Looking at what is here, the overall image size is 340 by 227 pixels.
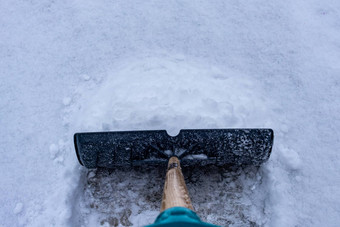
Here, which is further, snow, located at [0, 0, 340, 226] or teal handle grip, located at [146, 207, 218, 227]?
snow, located at [0, 0, 340, 226]

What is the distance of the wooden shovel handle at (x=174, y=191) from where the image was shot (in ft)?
5.54

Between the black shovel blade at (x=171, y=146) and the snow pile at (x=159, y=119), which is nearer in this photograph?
the black shovel blade at (x=171, y=146)

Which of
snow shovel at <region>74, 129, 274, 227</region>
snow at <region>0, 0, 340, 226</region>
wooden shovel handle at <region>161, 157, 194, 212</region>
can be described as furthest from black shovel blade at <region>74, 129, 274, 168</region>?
snow at <region>0, 0, 340, 226</region>

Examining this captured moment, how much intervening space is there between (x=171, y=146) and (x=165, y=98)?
1.87 feet

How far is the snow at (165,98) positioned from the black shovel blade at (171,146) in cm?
25

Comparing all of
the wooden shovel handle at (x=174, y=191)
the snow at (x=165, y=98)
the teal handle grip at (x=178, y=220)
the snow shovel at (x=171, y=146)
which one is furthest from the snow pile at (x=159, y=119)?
the teal handle grip at (x=178, y=220)

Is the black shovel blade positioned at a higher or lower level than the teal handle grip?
lower

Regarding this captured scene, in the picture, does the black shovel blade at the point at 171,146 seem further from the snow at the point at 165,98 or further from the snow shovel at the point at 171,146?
the snow at the point at 165,98

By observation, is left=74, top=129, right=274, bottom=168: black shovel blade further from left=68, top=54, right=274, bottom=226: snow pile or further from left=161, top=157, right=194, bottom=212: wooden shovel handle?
left=68, top=54, right=274, bottom=226: snow pile

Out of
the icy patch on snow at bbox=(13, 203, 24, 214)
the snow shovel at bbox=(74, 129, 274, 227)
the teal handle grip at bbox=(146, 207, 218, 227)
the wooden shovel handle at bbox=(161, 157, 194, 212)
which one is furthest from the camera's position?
the icy patch on snow at bbox=(13, 203, 24, 214)

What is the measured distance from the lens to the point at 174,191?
181 cm

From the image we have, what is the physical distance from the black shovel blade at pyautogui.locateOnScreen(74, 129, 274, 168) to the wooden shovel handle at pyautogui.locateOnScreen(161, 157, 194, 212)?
0.15 metres

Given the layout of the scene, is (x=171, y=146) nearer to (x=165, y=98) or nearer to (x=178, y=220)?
(x=165, y=98)

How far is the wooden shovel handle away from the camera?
1689 mm
